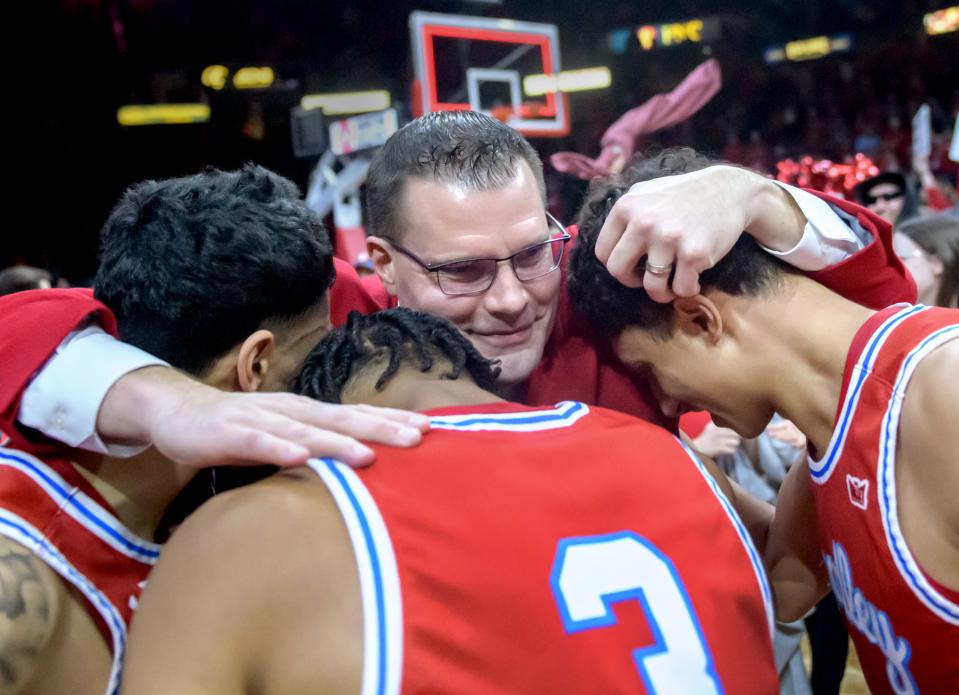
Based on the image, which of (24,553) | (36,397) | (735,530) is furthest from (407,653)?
(36,397)

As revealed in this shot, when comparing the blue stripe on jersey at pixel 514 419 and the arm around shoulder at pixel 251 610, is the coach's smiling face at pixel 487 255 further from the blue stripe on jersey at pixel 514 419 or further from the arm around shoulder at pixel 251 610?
the arm around shoulder at pixel 251 610

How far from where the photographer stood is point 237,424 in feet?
3.98

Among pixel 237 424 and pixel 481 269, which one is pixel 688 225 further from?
pixel 237 424

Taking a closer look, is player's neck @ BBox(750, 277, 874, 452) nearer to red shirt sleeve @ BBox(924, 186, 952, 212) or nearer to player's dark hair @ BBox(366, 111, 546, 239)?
player's dark hair @ BBox(366, 111, 546, 239)

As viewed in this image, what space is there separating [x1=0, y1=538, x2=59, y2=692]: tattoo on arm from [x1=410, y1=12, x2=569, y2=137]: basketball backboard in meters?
4.54

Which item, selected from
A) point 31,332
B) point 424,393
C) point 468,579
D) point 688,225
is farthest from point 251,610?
point 688,225

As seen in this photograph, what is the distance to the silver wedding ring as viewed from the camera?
150 centimetres

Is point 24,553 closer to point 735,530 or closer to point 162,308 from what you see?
point 162,308

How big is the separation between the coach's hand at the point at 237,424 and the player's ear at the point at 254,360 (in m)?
0.13

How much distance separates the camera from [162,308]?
1528 mm

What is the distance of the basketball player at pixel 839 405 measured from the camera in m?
1.34

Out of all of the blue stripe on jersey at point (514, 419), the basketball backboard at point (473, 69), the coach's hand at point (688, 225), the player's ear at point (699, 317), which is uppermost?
the coach's hand at point (688, 225)

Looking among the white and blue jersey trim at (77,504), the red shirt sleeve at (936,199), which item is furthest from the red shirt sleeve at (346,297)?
the red shirt sleeve at (936,199)

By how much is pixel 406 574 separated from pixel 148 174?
Answer: 13.1 metres
